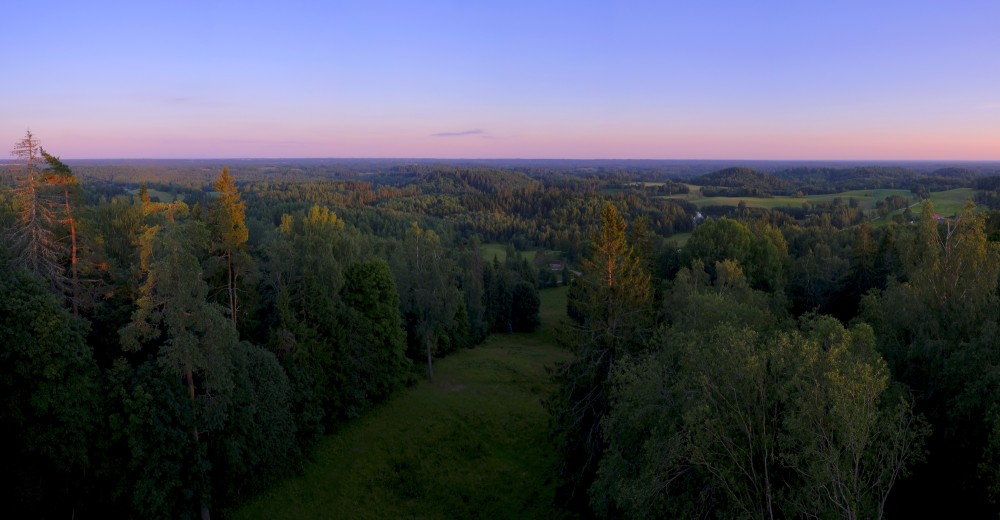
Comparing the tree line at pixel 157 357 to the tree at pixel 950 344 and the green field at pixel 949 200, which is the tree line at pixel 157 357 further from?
the green field at pixel 949 200

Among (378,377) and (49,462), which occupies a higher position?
(49,462)

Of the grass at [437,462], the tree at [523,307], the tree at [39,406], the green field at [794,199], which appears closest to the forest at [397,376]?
the tree at [39,406]

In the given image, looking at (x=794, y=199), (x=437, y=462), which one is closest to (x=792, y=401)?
(x=437, y=462)

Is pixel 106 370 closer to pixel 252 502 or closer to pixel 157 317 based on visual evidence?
pixel 157 317

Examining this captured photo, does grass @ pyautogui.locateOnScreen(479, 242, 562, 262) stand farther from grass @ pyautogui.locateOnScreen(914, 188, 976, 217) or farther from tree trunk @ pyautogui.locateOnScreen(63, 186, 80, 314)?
tree trunk @ pyautogui.locateOnScreen(63, 186, 80, 314)

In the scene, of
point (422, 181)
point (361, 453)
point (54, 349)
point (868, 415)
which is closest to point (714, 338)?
point (868, 415)

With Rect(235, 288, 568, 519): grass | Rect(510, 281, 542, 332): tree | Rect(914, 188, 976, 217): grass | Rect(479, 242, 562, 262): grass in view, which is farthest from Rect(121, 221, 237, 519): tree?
Rect(914, 188, 976, 217): grass

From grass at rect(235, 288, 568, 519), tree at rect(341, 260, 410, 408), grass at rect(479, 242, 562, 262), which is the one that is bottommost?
grass at rect(235, 288, 568, 519)

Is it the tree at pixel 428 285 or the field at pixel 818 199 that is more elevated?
the field at pixel 818 199

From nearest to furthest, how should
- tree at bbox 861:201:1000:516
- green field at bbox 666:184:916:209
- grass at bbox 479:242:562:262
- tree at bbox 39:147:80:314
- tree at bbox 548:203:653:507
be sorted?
1. tree at bbox 861:201:1000:516
2. tree at bbox 39:147:80:314
3. tree at bbox 548:203:653:507
4. grass at bbox 479:242:562:262
5. green field at bbox 666:184:916:209
